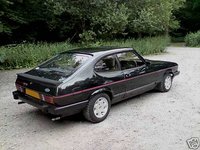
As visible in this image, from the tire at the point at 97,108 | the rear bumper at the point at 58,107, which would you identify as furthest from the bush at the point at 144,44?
the rear bumper at the point at 58,107

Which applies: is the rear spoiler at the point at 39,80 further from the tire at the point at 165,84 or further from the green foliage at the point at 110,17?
the green foliage at the point at 110,17

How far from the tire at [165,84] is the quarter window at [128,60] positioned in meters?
0.97

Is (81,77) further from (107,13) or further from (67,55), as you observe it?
(107,13)

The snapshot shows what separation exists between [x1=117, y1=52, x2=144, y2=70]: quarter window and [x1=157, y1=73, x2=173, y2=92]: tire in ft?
3.17

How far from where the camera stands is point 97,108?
4.79 meters

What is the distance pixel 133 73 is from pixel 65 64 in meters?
1.56

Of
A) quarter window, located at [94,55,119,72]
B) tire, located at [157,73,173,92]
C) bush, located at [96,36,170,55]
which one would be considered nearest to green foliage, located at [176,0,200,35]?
bush, located at [96,36,170,55]

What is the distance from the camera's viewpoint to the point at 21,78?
4.96 m

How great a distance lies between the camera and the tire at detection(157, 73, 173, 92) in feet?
21.4

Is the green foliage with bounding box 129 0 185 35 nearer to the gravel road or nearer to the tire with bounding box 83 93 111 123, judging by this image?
the gravel road

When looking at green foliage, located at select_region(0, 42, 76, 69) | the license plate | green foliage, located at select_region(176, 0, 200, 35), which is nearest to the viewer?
the license plate

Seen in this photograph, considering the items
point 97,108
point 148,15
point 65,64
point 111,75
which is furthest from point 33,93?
point 148,15

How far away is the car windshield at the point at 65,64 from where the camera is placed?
15.4 feet

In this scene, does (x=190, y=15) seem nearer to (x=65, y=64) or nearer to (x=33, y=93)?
(x=65, y=64)
